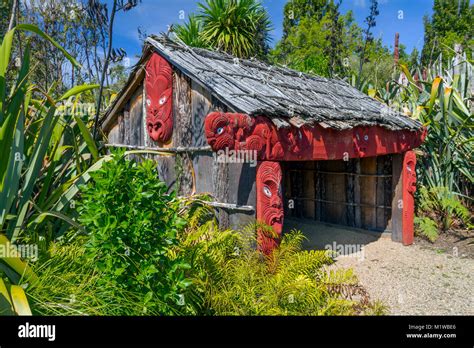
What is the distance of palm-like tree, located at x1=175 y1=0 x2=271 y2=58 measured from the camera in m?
13.6

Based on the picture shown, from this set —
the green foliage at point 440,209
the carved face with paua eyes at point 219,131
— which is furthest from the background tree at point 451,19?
the carved face with paua eyes at point 219,131

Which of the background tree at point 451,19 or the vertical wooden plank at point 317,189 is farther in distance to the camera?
the background tree at point 451,19

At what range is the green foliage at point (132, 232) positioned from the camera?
106 inches

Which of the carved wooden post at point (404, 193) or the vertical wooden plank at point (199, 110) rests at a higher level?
the vertical wooden plank at point (199, 110)

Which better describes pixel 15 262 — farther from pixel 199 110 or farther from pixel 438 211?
pixel 438 211

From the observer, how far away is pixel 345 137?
5.92 meters

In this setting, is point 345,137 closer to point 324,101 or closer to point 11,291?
point 324,101

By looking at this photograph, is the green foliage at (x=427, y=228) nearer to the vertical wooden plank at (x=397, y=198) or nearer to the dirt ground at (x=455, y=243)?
the dirt ground at (x=455, y=243)

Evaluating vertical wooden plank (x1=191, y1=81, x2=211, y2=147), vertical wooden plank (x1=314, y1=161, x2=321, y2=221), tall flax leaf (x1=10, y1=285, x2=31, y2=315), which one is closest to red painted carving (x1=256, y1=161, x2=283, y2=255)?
vertical wooden plank (x1=191, y1=81, x2=211, y2=147)

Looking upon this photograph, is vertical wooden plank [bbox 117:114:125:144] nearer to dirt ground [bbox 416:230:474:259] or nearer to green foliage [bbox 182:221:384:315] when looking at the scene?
green foliage [bbox 182:221:384:315]

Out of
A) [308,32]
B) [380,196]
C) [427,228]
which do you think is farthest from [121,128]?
[308,32]

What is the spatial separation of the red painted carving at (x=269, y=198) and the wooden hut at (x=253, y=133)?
0.04ft
